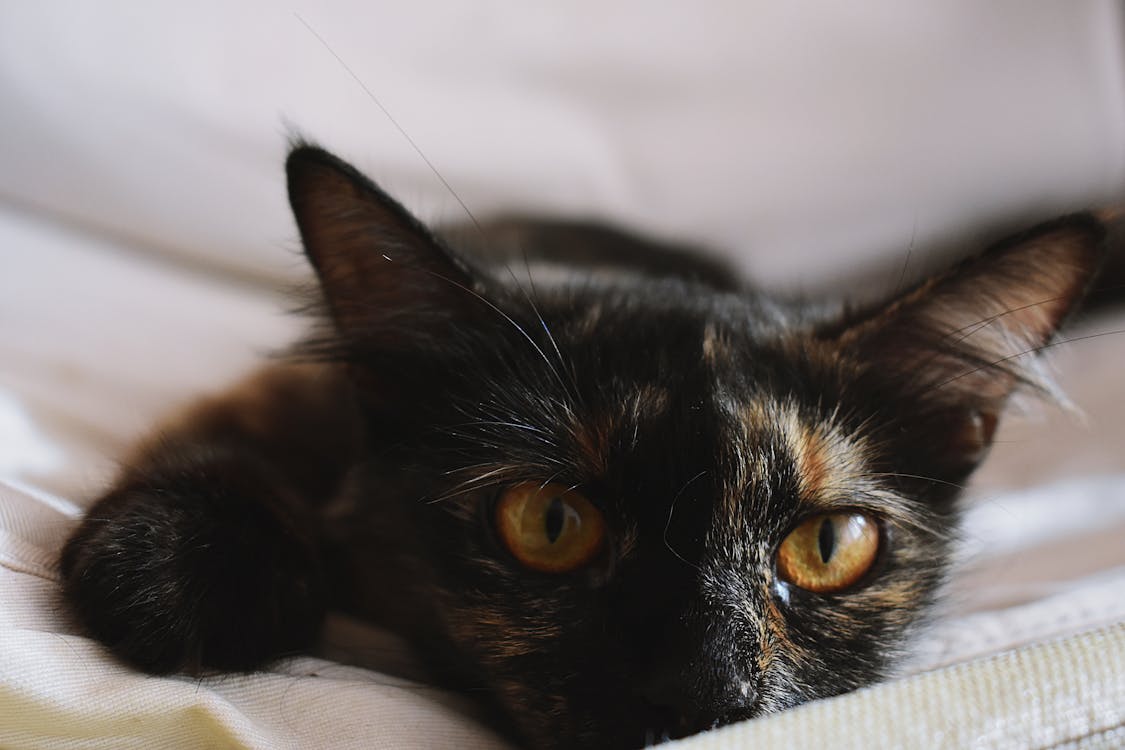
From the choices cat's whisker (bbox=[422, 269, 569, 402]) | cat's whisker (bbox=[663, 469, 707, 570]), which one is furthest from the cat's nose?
cat's whisker (bbox=[422, 269, 569, 402])

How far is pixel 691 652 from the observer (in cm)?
75

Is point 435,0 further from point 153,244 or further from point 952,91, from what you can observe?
point 952,91

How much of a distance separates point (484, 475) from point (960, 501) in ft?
2.14

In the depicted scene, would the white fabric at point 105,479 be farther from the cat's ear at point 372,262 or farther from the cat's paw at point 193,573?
the cat's ear at point 372,262

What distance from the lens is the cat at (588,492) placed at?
789mm

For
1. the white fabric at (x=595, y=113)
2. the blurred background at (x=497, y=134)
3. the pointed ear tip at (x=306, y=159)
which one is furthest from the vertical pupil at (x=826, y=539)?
the white fabric at (x=595, y=113)

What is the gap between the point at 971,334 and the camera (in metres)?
1.04

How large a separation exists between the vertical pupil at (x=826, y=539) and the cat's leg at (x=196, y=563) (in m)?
0.54

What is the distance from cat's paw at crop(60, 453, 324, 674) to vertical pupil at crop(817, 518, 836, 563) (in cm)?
54

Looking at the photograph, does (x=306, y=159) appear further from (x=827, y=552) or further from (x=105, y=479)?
(x=827, y=552)

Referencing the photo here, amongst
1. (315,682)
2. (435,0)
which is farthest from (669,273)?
(315,682)

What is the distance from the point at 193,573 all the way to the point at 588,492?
1.29ft

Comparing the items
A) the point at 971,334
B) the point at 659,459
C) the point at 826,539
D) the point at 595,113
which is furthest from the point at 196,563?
the point at 595,113

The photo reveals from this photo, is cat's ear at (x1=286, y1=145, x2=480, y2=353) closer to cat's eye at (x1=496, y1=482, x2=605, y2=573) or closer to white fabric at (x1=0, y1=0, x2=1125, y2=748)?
white fabric at (x1=0, y1=0, x2=1125, y2=748)
